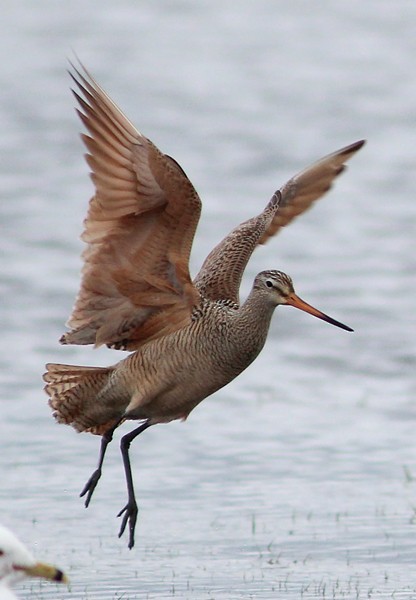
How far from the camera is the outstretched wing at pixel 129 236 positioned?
27.3 feet

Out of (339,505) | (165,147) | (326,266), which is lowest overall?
(339,505)

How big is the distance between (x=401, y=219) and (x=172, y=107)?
14.9 feet

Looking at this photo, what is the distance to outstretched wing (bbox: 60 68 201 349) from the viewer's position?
8.31m

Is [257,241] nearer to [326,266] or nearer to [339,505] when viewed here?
[339,505]

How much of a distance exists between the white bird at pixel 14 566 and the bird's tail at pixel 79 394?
355 centimetres

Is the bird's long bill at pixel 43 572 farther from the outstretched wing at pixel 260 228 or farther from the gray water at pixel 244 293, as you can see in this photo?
the outstretched wing at pixel 260 228

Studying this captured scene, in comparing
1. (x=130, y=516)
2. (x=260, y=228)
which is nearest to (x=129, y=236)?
(x=260, y=228)

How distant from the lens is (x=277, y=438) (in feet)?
39.2

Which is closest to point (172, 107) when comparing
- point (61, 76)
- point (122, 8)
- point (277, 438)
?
point (61, 76)

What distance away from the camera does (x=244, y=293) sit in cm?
1653

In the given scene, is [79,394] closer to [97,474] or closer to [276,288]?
[97,474]

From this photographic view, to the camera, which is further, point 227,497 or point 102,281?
point 227,497

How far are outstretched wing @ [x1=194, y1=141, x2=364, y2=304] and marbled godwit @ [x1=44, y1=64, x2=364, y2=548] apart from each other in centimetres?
1

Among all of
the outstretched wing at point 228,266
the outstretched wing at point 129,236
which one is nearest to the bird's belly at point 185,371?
the outstretched wing at point 129,236
